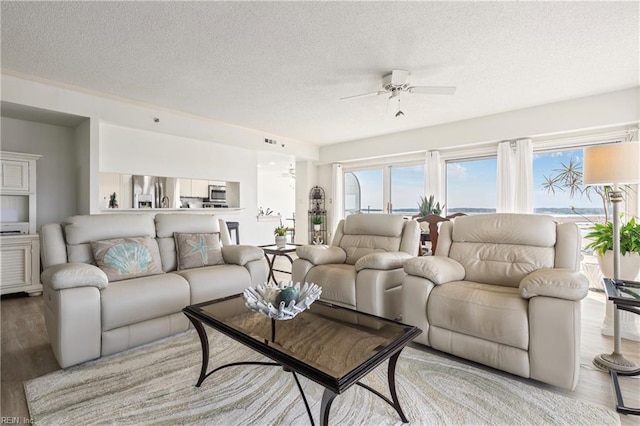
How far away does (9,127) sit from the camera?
407cm

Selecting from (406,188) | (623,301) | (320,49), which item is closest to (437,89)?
(320,49)

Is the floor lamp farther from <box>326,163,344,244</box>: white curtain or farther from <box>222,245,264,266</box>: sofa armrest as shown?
<box>326,163,344,244</box>: white curtain

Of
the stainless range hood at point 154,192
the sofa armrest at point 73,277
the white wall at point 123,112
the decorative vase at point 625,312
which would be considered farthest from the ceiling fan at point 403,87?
the stainless range hood at point 154,192

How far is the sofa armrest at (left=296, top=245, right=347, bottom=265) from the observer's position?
3187mm

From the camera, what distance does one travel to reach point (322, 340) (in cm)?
149

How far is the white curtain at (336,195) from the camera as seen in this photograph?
287 inches

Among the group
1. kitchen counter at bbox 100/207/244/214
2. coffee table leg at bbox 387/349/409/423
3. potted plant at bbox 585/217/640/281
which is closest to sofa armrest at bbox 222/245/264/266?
coffee table leg at bbox 387/349/409/423

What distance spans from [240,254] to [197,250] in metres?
0.42

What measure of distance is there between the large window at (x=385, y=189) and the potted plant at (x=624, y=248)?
3.33 m

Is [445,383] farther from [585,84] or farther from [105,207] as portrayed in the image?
[105,207]

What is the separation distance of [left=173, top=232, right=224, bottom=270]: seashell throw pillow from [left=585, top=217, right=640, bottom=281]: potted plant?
3.79m

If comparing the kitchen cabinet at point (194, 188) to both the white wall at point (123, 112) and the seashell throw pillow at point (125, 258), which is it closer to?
the white wall at point (123, 112)

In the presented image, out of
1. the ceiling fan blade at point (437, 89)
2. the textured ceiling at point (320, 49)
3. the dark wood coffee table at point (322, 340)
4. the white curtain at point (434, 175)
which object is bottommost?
the dark wood coffee table at point (322, 340)

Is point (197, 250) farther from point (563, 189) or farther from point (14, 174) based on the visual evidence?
point (563, 189)
